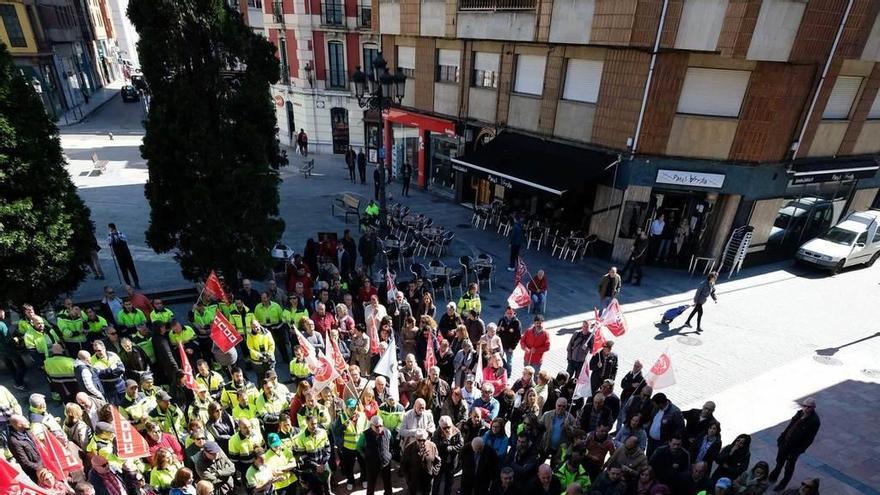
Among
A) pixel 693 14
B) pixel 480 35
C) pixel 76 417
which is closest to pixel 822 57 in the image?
pixel 693 14

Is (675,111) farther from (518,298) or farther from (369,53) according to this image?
(369,53)

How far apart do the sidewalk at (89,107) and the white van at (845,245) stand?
4221cm

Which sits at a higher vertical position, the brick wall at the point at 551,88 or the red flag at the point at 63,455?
the brick wall at the point at 551,88

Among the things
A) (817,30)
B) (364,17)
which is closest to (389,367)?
(817,30)

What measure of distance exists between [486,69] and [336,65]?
14.5 metres

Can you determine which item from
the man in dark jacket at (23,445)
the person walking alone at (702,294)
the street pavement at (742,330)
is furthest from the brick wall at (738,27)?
the man in dark jacket at (23,445)

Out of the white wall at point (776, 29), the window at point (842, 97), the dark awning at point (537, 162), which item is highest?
the white wall at point (776, 29)

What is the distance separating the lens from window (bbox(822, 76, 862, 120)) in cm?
1600

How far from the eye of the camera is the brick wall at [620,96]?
1503 cm

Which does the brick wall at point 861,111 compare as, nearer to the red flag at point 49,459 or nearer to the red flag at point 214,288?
the red flag at point 214,288

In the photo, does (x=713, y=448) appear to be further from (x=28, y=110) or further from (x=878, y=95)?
(x=878, y=95)

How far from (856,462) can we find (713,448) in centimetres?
406

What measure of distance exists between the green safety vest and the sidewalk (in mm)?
31889

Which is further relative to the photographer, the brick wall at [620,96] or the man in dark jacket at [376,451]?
the brick wall at [620,96]
